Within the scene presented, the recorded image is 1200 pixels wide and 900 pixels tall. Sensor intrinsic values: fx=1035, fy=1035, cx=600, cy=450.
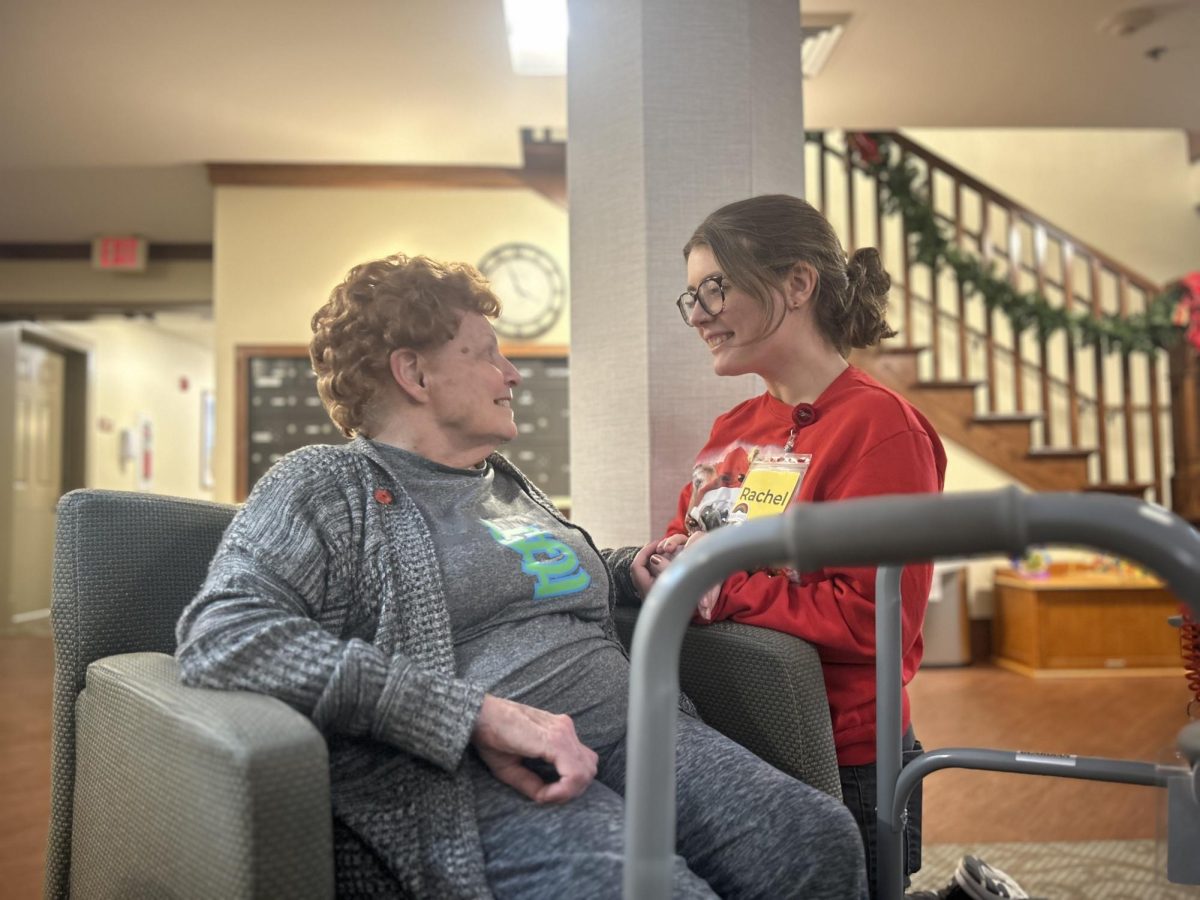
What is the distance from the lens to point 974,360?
718 centimetres

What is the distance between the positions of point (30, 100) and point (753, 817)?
500 cm

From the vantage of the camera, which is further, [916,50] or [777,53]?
[916,50]

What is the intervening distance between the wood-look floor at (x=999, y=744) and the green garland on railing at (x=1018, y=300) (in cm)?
203

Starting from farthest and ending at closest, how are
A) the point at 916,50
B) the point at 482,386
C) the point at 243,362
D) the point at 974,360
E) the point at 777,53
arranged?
the point at 974,360 < the point at 243,362 < the point at 916,50 < the point at 777,53 < the point at 482,386

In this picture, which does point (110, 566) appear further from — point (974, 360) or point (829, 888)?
point (974, 360)

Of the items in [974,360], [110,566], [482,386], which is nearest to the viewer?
[110,566]

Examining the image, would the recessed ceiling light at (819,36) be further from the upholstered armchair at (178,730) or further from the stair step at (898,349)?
the upholstered armchair at (178,730)

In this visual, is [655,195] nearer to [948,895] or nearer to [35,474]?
[948,895]

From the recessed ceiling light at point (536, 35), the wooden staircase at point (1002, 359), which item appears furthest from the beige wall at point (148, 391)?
the wooden staircase at point (1002, 359)

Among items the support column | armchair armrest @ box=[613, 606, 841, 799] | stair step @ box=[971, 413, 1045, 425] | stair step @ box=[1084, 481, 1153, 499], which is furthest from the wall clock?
armchair armrest @ box=[613, 606, 841, 799]

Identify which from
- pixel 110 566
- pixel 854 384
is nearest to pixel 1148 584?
pixel 854 384

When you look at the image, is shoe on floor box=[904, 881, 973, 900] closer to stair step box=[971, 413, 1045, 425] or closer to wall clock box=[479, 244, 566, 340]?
stair step box=[971, 413, 1045, 425]

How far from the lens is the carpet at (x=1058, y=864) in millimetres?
2352

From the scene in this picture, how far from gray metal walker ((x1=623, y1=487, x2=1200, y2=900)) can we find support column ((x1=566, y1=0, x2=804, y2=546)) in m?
1.51
